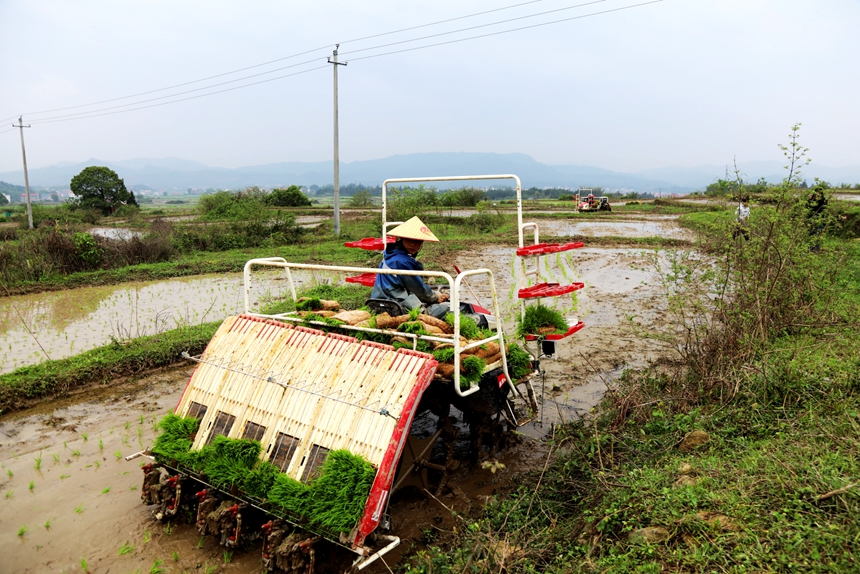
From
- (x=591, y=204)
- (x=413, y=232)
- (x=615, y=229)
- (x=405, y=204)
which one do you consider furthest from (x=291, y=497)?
(x=591, y=204)

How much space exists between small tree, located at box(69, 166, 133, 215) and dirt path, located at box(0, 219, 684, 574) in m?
39.2

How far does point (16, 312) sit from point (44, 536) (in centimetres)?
933

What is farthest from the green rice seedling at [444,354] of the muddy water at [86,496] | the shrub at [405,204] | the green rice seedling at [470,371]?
the shrub at [405,204]

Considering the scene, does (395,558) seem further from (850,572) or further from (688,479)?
(850,572)

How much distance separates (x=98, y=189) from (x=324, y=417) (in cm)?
4619

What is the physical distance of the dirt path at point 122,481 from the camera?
174 inches

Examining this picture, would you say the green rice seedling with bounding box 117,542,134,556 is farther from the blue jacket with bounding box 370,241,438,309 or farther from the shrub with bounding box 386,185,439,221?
the shrub with bounding box 386,185,439,221

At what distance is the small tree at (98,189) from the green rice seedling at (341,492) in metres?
43.8

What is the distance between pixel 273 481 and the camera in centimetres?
422

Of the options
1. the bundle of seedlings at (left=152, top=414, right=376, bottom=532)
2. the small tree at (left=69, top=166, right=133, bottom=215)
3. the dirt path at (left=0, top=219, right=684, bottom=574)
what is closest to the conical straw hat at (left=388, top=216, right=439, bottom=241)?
the dirt path at (left=0, top=219, right=684, bottom=574)

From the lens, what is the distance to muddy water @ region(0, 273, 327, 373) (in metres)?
9.68

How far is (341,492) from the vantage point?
152 inches

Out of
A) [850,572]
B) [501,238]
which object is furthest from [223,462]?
[501,238]

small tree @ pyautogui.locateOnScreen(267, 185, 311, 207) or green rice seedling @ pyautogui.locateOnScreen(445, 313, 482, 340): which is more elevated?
small tree @ pyautogui.locateOnScreen(267, 185, 311, 207)
